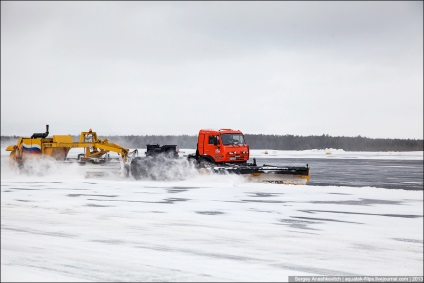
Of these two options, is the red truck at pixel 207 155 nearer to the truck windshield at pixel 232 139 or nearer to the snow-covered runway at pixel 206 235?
the truck windshield at pixel 232 139

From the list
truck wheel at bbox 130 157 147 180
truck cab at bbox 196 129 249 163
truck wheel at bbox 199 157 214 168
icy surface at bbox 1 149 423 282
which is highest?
truck cab at bbox 196 129 249 163

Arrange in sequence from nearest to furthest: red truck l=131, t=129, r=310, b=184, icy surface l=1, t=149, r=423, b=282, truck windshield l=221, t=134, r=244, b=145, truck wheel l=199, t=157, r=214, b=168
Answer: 1. icy surface l=1, t=149, r=423, b=282
2. truck wheel l=199, t=157, r=214, b=168
3. red truck l=131, t=129, r=310, b=184
4. truck windshield l=221, t=134, r=244, b=145

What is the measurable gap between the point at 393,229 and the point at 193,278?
5896 mm

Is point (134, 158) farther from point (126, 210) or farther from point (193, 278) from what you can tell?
point (193, 278)

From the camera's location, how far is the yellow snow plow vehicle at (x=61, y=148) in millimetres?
24984

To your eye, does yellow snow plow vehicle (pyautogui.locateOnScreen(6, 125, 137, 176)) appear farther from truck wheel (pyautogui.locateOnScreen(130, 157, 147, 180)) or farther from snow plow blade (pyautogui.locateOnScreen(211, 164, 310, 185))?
snow plow blade (pyautogui.locateOnScreen(211, 164, 310, 185))

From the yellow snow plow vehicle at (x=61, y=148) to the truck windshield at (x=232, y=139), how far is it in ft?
14.6

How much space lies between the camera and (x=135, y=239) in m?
9.73

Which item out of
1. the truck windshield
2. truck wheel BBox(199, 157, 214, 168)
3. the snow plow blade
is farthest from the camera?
the truck windshield

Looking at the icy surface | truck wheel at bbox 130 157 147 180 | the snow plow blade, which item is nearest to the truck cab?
the snow plow blade

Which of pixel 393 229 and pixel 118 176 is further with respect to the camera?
pixel 118 176

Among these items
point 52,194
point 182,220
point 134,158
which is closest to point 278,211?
point 182,220

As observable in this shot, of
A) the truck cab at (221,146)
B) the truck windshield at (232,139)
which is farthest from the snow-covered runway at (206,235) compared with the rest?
the truck windshield at (232,139)

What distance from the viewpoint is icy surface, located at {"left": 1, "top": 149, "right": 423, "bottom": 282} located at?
761 cm
